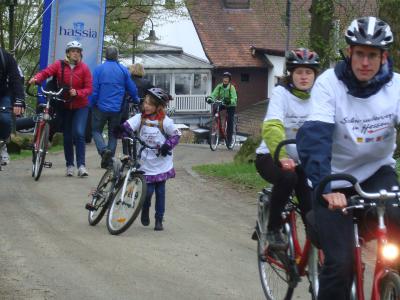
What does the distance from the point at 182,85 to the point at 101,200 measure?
5655cm

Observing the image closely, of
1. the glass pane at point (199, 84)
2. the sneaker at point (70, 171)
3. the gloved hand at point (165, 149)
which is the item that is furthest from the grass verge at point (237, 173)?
the glass pane at point (199, 84)

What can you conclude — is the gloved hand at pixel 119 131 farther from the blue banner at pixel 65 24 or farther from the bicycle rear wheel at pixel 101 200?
the blue banner at pixel 65 24

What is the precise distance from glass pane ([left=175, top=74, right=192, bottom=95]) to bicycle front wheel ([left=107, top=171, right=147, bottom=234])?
55869mm

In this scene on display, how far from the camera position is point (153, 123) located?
9656 millimetres

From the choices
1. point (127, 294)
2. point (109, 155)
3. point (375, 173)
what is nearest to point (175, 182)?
point (109, 155)

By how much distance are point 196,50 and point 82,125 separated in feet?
167

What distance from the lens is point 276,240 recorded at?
655cm

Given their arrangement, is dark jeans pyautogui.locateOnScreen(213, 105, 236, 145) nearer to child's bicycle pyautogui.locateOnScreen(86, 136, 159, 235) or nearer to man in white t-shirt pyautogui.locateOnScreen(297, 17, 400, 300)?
child's bicycle pyautogui.locateOnScreen(86, 136, 159, 235)

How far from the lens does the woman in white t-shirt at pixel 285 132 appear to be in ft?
21.4

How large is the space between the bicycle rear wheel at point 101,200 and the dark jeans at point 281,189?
11.8 ft

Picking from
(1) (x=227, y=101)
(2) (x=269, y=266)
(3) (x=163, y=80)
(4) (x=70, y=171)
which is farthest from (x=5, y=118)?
(3) (x=163, y=80)

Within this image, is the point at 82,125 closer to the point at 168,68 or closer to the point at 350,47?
the point at 350,47

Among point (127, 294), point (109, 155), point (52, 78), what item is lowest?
point (127, 294)

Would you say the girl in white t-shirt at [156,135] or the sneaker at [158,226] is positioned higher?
Answer: the girl in white t-shirt at [156,135]
